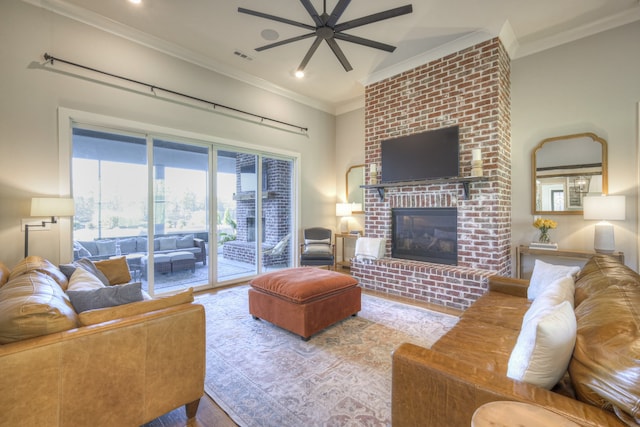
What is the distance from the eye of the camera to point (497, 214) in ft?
11.7

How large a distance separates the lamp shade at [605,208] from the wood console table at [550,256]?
1.48 feet

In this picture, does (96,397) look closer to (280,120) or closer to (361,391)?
(361,391)

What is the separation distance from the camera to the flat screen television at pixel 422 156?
3883 mm

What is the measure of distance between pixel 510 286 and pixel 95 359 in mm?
3120

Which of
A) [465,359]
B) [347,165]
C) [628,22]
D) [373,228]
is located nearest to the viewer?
[465,359]

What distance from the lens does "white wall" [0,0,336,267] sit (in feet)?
9.24

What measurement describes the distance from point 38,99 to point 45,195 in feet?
3.33

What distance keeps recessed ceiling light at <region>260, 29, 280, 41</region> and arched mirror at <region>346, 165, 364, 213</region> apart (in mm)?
2922

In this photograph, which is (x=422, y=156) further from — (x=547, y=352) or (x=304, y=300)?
(x=547, y=352)

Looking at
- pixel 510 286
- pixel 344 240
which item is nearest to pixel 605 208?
pixel 510 286

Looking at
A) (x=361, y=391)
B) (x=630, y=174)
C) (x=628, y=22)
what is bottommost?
(x=361, y=391)

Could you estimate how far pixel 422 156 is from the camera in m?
4.13

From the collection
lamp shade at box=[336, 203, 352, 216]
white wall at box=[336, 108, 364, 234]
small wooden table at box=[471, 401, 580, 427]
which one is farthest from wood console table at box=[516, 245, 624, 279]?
small wooden table at box=[471, 401, 580, 427]

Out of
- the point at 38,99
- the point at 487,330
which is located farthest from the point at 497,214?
the point at 38,99
